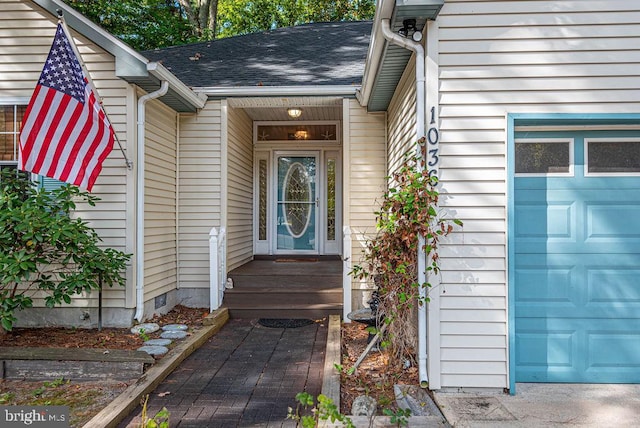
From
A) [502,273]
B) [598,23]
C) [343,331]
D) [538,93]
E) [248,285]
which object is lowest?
[343,331]

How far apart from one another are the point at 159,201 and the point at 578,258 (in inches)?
184

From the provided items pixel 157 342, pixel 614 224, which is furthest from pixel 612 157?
pixel 157 342

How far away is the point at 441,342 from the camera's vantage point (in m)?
3.12

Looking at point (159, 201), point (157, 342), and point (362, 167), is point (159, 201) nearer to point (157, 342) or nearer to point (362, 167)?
point (157, 342)

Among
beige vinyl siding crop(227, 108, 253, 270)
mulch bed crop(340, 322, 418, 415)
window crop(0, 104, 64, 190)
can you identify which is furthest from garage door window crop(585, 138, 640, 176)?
window crop(0, 104, 64, 190)

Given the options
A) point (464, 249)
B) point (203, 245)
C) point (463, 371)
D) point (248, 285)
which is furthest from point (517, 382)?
point (203, 245)

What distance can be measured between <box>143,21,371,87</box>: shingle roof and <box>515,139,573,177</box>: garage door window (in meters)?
A: 3.08

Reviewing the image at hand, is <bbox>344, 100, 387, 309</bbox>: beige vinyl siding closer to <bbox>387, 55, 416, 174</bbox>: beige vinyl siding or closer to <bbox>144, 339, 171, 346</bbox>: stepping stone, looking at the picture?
<bbox>387, 55, 416, 174</bbox>: beige vinyl siding

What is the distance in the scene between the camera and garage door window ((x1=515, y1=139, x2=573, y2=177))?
3.28 m

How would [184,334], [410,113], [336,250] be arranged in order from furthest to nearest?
[336,250] < [184,334] < [410,113]

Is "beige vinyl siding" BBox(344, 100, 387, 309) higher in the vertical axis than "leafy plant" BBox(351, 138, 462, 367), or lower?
higher

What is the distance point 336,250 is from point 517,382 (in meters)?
4.83

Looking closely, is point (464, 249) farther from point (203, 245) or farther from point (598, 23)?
point (203, 245)

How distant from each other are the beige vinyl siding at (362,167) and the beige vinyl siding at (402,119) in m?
0.36
